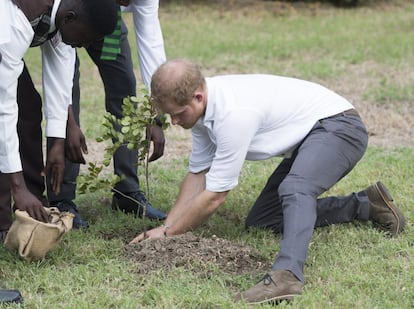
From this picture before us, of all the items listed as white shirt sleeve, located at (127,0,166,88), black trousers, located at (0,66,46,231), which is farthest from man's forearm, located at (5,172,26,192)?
white shirt sleeve, located at (127,0,166,88)

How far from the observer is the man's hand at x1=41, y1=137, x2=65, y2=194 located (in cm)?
479

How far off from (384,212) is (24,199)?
2.14 meters

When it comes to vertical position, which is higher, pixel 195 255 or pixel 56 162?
pixel 56 162

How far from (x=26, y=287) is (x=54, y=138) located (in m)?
0.94

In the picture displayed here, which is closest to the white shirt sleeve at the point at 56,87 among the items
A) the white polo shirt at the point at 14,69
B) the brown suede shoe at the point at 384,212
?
the white polo shirt at the point at 14,69

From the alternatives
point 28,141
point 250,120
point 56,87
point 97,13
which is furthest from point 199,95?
point 28,141

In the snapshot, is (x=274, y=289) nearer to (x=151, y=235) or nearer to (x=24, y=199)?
(x=151, y=235)

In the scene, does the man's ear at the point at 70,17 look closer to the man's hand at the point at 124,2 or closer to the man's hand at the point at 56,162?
the man's hand at the point at 56,162

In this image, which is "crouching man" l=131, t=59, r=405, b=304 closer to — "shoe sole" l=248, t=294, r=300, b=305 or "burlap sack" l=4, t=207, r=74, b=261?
"shoe sole" l=248, t=294, r=300, b=305

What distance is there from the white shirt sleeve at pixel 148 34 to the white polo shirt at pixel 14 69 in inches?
25.8

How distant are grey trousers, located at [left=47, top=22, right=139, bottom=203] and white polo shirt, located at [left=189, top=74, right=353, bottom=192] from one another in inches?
34.4

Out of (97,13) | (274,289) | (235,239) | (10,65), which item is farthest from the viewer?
(235,239)

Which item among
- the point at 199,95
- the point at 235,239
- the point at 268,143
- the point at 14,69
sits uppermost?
the point at 14,69

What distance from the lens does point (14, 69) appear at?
4.07 m
